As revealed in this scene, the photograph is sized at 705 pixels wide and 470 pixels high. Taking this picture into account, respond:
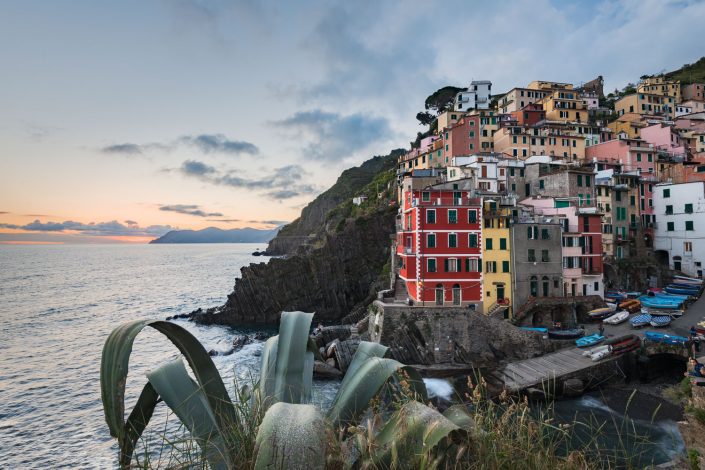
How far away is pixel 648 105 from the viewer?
7781 cm

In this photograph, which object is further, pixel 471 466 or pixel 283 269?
pixel 283 269

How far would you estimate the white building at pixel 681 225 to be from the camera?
140ft

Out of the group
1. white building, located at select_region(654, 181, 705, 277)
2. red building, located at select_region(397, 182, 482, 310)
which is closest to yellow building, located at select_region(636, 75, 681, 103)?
white building, located at select_region(654, 181, 705, 277)

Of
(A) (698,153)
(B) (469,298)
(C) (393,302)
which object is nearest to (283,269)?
(C) (393,302)

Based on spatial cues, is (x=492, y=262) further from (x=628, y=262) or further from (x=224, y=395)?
(x=224, y=395)

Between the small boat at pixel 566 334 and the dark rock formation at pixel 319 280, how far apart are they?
26.0 metres

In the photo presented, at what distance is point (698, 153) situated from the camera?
6053cm

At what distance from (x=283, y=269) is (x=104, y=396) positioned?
2202 inches

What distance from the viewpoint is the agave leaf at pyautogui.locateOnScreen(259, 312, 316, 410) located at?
3.70 metres

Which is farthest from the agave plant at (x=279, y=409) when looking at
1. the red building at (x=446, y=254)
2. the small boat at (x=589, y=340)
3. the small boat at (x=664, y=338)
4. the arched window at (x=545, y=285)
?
the arched window at (x=545, y=285)

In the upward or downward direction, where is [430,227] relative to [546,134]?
downward

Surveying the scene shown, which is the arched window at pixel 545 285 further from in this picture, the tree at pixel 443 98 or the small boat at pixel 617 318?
the tree at pixel 443 98

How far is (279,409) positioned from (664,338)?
1372 inches

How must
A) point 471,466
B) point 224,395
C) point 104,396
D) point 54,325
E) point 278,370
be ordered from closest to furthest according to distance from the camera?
1. point 104,396
2. point 471,466
3. point 224,395
4. point 278,370
5. point 54,325
